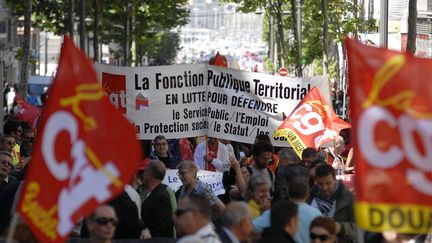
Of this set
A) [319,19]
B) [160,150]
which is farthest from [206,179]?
[319,19]

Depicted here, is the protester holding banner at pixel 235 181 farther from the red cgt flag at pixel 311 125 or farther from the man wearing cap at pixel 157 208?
the red cgt flag at pixel 311 125

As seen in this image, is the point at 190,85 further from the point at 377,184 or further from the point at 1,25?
the point at 1,25

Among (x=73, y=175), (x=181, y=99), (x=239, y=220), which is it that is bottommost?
(x=181, y=99)

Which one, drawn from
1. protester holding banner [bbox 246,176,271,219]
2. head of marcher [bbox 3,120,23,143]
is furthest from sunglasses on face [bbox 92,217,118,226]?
head of marcher [bbox 3,120,23,143]

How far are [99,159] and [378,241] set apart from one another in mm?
2474

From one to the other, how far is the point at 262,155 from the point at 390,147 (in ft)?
21.7

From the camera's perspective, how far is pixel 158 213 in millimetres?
12727

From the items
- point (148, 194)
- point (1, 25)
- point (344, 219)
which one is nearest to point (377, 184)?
point (344, 219)

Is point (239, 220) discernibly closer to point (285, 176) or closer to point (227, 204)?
point (227, 204)

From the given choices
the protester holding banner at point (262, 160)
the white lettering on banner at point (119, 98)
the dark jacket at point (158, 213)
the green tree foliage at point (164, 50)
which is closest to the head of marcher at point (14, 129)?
the white lettering on banner at point (119, 98)

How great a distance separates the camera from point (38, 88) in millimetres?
54906

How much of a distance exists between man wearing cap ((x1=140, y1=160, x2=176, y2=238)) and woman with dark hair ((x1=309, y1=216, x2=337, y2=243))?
2.78 metres

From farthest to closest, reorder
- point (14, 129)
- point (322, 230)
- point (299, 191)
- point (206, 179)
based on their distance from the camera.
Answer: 1. point (14, 129)
2. point (206, 179)
3. point (299, 191)
4. point (322, 230)

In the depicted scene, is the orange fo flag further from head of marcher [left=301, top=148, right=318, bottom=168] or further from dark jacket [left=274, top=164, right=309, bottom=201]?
head of marcher [left=301, top=148, right=318, bottom=168]
